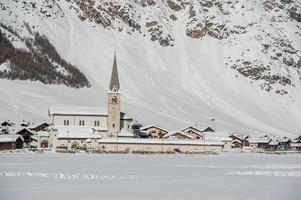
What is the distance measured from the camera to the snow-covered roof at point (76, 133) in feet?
415

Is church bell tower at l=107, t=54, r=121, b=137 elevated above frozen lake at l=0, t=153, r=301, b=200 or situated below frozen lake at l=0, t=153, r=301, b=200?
above

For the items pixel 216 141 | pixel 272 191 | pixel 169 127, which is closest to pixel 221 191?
pixel 272 191

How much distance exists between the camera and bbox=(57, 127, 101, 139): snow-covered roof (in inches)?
4983

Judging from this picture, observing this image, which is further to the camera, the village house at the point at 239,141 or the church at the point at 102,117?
the village house at the point at 239,141

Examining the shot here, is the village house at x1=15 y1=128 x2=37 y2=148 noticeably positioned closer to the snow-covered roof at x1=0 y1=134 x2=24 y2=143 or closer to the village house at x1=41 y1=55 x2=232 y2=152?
the village house at x1=41 y1=55 x2=232 y2=152

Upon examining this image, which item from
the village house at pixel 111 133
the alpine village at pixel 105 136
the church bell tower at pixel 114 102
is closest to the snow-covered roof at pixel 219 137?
the alpine village at pixel 105 136

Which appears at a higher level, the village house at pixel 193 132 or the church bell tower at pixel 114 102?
the church bell tower at pixel 114 102

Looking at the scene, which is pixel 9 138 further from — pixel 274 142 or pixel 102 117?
pixel 274 142

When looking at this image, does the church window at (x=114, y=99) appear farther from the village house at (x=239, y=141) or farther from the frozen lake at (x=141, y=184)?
the frozen lake at (x=141, y=184)

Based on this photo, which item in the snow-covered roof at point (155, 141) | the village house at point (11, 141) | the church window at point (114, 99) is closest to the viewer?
the village house at point (11, 141)

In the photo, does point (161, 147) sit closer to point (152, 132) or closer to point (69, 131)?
point (69, 131)

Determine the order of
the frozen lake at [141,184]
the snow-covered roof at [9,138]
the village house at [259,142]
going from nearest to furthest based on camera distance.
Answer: the frozen lake at [141,184]
the snow-covered roof at [9,138]
the village house at [259,142]

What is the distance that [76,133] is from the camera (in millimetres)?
128000

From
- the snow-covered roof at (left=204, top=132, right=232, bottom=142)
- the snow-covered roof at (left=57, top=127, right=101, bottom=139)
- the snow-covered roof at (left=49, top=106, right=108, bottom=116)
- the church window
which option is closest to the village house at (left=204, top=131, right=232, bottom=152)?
the snow-covered roof at (left=204, top=132, right=232, bottom=142)
